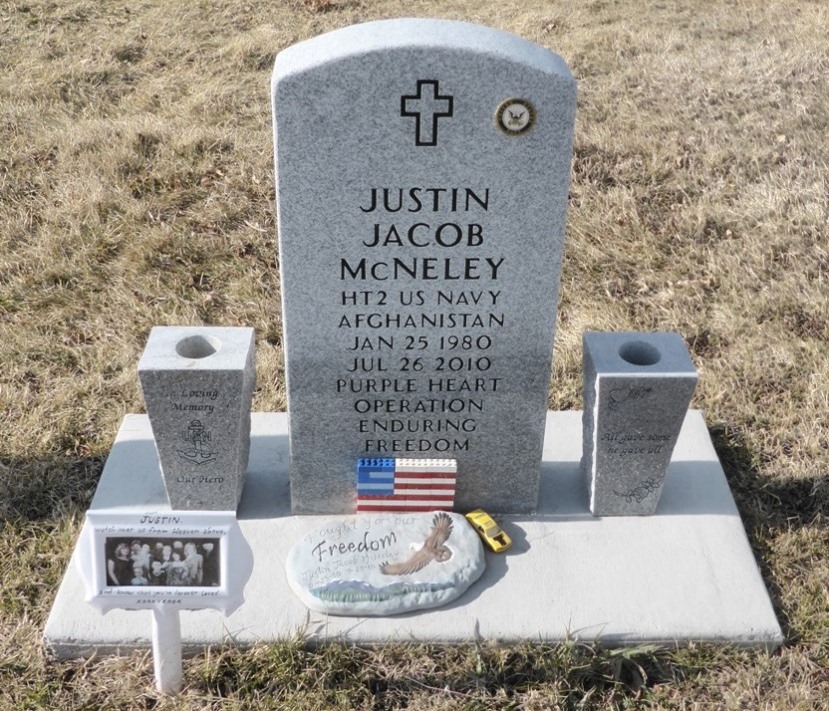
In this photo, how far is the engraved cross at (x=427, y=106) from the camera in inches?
109

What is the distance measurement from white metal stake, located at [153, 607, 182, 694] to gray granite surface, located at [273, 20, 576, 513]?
833mm

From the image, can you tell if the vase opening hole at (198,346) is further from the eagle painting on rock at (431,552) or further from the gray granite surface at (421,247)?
the eagle painting on rock at (431,552)

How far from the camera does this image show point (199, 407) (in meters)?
3.33

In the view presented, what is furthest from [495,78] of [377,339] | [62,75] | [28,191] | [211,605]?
[62,75]

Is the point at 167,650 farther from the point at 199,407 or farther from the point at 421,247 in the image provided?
the point at 421,247

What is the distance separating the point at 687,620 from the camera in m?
3.23

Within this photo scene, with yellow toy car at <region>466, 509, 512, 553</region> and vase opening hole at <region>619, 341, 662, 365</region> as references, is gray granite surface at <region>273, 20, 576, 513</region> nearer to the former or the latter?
yellow toy car at <region>466, 509, 512, 553</region>

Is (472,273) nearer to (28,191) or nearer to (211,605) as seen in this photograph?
(211,605)

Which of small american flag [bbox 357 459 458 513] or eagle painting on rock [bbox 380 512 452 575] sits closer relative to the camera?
eagle painting on rock [bbox 380 512 452 575]

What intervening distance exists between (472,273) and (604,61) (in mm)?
5357

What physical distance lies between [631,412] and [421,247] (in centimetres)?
95

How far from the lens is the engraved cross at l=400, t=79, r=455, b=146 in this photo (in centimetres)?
277

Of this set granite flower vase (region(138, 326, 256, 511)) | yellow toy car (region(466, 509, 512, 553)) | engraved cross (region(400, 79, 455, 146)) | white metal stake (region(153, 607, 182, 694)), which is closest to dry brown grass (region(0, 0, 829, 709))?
white metal stake (region(153, 607, 182, 694))

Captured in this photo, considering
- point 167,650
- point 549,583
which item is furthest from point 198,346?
point 549,583
